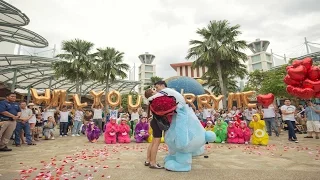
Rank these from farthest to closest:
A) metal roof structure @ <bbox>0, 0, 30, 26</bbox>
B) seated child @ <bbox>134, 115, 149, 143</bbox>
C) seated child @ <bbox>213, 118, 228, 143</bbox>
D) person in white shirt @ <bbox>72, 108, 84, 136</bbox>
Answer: metal roof structure @ <bbox>0, 0, 30, 26</bbox> → person in white shirt @ <bbox>72, 108, 84, 136</bbox> → seated child @ <bbox>134, 115, 149, 143</bbox> → seated child @ <bbox>213, 118, 228, 143</bbox>

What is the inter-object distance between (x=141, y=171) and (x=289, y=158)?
303 cm

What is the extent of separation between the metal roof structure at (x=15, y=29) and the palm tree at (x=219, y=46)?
1256 centimetres

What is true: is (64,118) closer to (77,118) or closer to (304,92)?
(77,118)

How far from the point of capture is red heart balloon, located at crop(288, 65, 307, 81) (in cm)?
329

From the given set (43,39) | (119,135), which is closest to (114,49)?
(43,39)

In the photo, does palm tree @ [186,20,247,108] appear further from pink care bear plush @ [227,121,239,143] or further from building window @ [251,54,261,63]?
building window @ [251,54,261,63]

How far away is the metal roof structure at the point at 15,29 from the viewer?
1221 centimetres

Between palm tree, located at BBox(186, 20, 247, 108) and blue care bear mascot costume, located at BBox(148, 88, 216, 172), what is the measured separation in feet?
44.6

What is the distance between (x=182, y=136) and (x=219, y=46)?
14.7m

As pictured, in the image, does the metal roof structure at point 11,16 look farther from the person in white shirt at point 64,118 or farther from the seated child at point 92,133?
the seated child at point 92,133

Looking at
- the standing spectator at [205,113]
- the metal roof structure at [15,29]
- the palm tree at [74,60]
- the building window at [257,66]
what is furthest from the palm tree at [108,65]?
the building window at [257,66]

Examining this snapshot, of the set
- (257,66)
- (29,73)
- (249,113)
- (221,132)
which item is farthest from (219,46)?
(257,66)

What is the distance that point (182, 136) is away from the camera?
10.8ft

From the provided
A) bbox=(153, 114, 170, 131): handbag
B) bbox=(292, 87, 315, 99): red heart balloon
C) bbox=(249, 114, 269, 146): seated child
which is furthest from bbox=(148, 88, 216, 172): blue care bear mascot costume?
bbox=(249, 114, 269, 146): seated child
